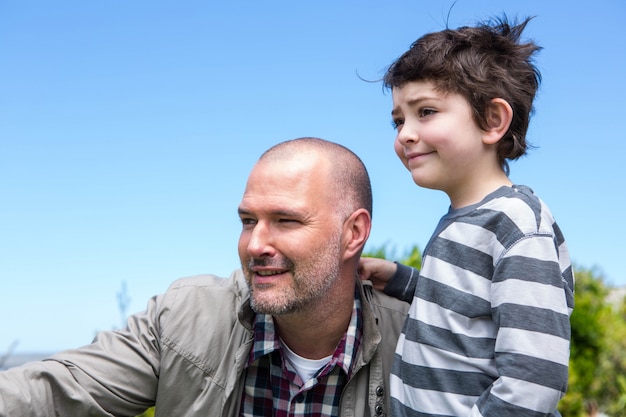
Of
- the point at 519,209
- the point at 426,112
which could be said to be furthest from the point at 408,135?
the point at 519,209

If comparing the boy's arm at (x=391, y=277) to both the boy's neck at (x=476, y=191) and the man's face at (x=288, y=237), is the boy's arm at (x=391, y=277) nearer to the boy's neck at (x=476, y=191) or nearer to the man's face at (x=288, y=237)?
the man's face at (x=288, y=237)

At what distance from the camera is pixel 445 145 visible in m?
2.56

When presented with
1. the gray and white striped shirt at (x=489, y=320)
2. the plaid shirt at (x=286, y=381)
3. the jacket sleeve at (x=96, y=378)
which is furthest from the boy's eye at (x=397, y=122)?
the jacket sleeve at (x=96, y=378)

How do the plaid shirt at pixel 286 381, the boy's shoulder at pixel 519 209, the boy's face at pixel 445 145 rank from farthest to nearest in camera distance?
the plaid shirt at pixel 286 381, the boy's face at pixel 445 145, the boy's shoulder at pixel 519 209

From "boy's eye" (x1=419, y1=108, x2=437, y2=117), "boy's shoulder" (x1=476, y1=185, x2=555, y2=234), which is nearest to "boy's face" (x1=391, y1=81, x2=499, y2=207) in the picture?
"boy's eye" (x1=419, y1=108, x2=437, y2=117)

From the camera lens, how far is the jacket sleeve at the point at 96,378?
2.82 metres

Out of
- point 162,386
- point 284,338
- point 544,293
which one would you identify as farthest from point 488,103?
point 162,386

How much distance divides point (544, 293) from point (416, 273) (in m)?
0.96

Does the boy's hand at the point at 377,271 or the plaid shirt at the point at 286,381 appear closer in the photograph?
the plaid shirt at the point at 286,381

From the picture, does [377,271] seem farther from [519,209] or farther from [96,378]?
[96,378]

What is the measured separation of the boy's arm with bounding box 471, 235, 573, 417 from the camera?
2.21 metres

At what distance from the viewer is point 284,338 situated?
317cm

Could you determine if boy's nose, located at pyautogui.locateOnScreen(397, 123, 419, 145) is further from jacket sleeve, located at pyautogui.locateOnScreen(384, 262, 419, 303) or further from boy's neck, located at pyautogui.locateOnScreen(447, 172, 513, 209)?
jacket sleeve, located at pyautogui.locateOnScreen(384, 262, 419, 303)

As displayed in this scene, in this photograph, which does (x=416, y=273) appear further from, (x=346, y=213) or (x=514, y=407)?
(x=514, y=407)
